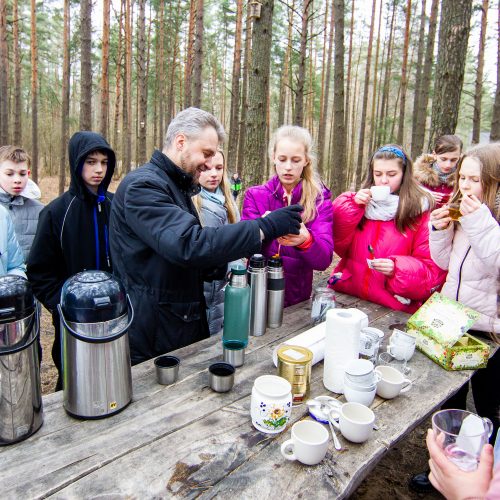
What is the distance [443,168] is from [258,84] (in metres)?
2.97

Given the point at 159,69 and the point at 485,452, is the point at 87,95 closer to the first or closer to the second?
the point at 485,452

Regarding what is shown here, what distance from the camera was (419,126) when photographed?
10758mm

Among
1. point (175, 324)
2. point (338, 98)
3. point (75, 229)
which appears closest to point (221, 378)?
point (175, 324)

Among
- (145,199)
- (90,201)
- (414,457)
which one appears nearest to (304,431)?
(145,199)

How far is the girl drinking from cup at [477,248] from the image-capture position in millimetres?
2133

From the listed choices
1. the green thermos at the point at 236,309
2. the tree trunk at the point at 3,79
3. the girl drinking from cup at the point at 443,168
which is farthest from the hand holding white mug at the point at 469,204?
the tree trunk at the point at 3,79

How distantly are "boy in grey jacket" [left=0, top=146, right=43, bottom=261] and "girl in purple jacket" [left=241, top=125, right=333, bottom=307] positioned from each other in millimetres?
2234

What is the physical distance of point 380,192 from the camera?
2.53 metres

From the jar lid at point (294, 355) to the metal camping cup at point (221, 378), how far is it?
0.23 metres

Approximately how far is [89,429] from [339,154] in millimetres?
9295

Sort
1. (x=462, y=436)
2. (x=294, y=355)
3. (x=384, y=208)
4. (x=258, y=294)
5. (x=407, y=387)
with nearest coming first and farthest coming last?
(x=462, y=436) → (x=294, y=355) → (x=407, y=387) → (x=258, y=294) → (x=384, y=208)

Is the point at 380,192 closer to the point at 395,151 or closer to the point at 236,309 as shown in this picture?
the point at 395,151

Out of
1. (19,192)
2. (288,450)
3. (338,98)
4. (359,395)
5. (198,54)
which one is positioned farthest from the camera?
(198,54)

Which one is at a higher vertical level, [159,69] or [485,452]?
[159,69]
